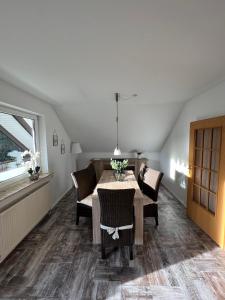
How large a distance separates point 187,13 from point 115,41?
0.58 meters

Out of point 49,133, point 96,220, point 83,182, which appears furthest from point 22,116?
point 96,220

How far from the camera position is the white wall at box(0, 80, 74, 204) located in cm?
265

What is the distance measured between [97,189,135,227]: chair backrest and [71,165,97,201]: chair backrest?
1.04 metres

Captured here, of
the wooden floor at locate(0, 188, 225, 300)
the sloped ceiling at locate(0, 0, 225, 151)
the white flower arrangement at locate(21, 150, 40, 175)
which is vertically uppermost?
the sloped ceiling at locate(0, 0, 225, 151)

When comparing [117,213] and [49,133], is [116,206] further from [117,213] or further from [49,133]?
[49,133]

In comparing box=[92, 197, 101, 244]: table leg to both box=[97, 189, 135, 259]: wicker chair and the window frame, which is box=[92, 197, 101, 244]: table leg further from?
the window frame

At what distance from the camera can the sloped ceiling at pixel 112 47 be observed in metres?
1.15

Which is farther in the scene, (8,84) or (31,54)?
(8,84)

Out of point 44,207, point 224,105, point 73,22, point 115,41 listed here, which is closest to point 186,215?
point 224,105

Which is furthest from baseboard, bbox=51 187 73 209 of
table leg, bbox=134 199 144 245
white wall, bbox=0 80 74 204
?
table leg, bbox=134 199 144 245

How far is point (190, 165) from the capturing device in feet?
11.1

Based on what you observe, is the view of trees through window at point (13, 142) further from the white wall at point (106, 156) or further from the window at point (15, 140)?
the white wall at point (106, 156)

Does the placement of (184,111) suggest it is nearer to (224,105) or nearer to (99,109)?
(224,105)

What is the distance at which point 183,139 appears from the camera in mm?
4090
